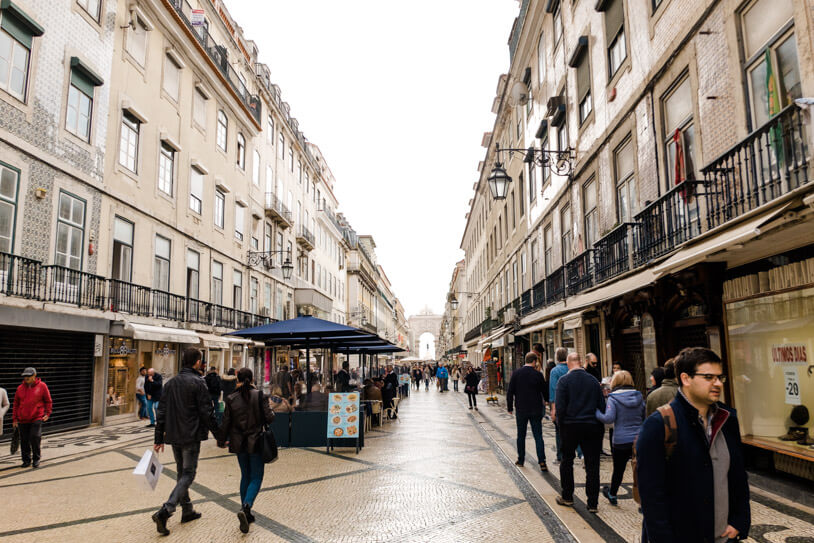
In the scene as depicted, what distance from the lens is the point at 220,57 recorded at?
2425 cm

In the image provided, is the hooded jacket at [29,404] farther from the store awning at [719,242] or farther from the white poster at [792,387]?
the white poster at [792,387]

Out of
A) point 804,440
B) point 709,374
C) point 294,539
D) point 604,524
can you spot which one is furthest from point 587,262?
point 709,374

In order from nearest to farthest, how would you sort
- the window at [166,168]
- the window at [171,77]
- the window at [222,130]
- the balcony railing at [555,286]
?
the balcony railing at [555,286] → the window at [166,168] → the window at [171,77] → the window at [222,130]

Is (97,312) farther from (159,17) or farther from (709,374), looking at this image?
(709,374)

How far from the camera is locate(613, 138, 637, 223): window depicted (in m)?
11.6

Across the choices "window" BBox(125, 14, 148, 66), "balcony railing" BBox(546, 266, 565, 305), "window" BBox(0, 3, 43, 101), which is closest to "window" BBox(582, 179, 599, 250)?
"balcony railing" BBox(546, 266, 565, 305)

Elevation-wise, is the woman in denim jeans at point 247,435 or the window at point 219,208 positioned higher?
the window at point 219,208

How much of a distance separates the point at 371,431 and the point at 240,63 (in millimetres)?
21401

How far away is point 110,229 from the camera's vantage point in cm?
1593

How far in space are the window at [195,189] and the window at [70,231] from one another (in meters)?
6.68

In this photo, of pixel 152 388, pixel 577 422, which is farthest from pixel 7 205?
pixel 577 422

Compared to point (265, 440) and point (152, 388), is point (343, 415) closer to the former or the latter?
point (265, 440)

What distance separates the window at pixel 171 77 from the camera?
19562mm

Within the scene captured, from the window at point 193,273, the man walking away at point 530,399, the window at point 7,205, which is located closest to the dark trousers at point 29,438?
the window at point 7,205
